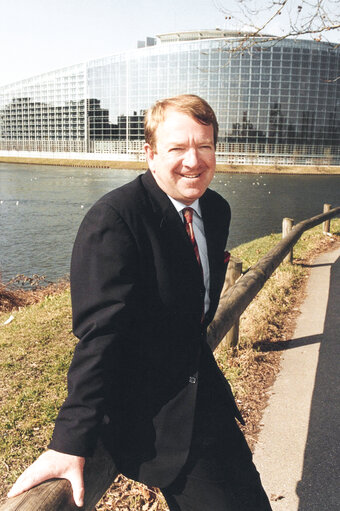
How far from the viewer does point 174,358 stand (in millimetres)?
1470

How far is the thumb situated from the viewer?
121cm

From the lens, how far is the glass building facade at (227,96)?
72.4 m

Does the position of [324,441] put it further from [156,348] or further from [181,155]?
[181,155]

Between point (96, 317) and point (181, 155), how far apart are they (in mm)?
657

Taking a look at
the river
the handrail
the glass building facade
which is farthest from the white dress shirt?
the glass building facade

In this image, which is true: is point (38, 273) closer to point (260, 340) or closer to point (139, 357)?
point (260, 340)

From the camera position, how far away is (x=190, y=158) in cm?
153

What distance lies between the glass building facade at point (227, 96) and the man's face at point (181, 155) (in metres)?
71.5

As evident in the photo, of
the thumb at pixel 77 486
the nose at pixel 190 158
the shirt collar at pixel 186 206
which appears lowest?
the thumb at pixel 77 486

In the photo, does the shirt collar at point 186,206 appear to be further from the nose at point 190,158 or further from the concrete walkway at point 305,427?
the concrete walkway at point 305,427

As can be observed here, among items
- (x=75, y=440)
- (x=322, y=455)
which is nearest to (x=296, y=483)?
(x=322, y=455)

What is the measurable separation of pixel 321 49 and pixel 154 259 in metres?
80.3

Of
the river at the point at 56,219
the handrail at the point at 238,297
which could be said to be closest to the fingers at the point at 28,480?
the handrail at the point at 238,297

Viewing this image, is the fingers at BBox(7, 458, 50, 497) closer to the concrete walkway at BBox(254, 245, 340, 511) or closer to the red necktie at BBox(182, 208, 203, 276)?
the red necktie at BBox(182, 208, 203, 276)
